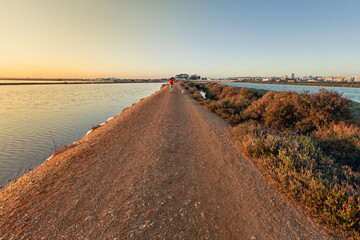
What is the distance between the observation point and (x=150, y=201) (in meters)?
3.44

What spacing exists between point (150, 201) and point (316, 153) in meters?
5.00

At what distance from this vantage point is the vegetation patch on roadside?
9.50 ft

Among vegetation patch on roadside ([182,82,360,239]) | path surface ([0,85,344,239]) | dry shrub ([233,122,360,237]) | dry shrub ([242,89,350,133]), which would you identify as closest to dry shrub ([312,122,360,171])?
vegetation patch on roadside ([182,82,360,239])

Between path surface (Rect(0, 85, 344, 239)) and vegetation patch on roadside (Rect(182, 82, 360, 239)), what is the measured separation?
0.40 metres

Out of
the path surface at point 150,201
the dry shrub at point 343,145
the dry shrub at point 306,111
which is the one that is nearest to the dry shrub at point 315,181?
the path surface at point 150,201

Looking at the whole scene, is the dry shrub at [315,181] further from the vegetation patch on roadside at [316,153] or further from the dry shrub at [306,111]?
the dry shrub at [306,111]

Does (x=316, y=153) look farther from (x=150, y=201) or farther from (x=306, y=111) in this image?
(x=150, y=201)

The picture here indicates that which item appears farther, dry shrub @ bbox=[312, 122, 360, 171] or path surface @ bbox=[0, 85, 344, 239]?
dry shrub @ bbox=[312, 122, 360, 171]

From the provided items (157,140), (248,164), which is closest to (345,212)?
(248,164)

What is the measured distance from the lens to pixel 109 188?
153 inches

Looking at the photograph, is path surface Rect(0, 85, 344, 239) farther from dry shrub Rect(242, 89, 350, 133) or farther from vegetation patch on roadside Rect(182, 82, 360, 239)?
dry shrub Rect(242, 89, 350, 133)

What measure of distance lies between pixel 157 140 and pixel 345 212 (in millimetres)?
6014

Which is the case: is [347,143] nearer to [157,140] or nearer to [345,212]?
[345,212]

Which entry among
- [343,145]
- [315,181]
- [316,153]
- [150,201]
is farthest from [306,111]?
[150,201]
